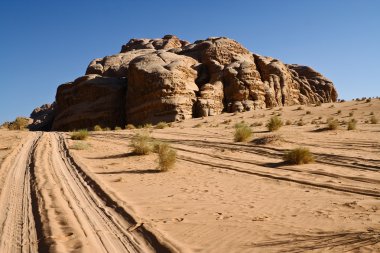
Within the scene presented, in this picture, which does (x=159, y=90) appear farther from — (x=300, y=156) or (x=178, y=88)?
(x=300, y=156)

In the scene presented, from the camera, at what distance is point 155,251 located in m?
4.66

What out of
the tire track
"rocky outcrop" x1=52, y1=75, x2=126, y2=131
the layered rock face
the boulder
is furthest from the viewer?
"rocky outcrop" x1=52, y1=75, x2=126, y2=131

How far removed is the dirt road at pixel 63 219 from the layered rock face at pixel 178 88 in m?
24.3

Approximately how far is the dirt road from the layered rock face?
24.3m

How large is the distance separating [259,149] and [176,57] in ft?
89.1

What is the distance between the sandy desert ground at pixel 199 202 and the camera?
4.86 metres

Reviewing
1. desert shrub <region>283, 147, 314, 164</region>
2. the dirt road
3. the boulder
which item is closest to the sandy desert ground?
the dirt road

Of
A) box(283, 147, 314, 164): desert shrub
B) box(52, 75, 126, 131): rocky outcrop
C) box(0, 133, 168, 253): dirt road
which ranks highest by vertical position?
box(52, 75, 126, 131): rocky outcrop

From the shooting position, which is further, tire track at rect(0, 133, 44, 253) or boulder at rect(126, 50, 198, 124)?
boulder at rect(126, 50, 198, 124)

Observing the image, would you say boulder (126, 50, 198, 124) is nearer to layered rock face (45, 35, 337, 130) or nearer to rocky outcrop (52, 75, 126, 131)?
layered rock face (45, 35, 337, 130)

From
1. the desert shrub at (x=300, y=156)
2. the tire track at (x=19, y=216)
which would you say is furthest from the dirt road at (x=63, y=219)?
the desert shrub at (x=300, y=156)

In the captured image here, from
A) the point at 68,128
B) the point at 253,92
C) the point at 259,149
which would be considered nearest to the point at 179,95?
the point at 253,92

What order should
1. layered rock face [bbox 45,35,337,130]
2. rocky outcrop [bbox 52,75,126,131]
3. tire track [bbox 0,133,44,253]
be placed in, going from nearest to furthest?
tire track [bbox 0,133,44,253] → layered rock face [bbox 45,35,337,130] → rocky outcrop [bbox 52,75,126,131]

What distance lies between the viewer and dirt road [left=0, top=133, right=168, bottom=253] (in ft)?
16.2
